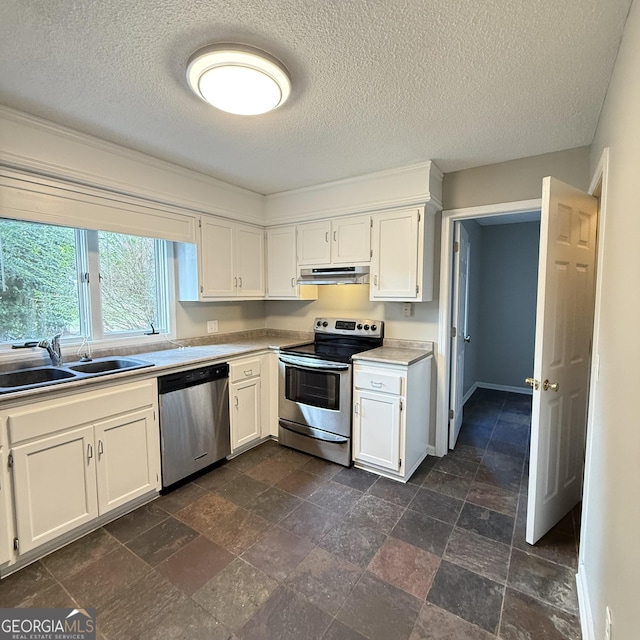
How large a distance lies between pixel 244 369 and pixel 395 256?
5.35ft

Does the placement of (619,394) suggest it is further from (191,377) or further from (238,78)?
(191,377)

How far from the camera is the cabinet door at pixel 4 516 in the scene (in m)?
1.64

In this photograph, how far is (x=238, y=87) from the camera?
4.95 ft

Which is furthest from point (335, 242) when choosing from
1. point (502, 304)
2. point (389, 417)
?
point (502, 304)

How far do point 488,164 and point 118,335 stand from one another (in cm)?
329

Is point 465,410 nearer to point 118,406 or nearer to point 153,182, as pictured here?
point 118,406

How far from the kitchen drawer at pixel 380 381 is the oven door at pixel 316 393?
0.33 feet

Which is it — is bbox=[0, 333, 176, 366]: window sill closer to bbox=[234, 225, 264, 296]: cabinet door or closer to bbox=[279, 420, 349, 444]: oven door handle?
bbox=[234, 225, 264, 296]: cabinet door

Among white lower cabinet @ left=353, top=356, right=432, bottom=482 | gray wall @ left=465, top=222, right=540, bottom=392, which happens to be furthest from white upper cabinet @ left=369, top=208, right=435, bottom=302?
gray wall @ left=465, top=222, right=540, bottom=392

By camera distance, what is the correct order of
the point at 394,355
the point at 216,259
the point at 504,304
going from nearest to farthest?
the point at 394,355 < the point at 216,259 < the point at 504,304

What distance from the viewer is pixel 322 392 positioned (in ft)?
9.46

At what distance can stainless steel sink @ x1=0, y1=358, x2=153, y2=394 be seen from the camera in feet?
6.49

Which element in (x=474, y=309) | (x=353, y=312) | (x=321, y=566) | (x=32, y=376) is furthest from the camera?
(x=474, y=309)

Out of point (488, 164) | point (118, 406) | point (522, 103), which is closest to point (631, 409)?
point (522, 103)
